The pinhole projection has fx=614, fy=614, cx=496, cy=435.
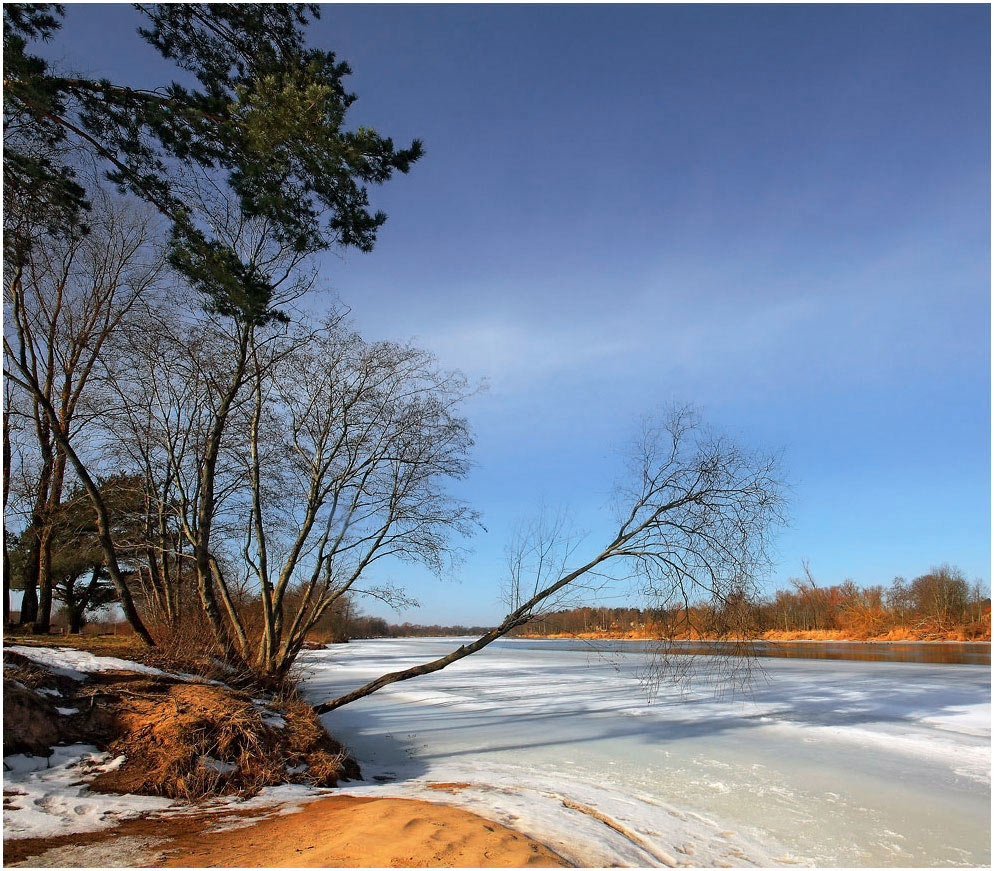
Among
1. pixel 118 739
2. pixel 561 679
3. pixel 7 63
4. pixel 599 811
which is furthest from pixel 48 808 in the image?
pixel 561 679

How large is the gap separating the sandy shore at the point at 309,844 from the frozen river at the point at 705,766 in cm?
59

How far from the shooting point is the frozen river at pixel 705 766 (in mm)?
5262

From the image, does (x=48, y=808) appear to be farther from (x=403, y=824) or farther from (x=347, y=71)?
(x=347, y=71)

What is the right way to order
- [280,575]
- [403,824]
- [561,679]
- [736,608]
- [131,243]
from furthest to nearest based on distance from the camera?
[561,679] < [131,243] < [280,575] < [736,608] < [403,824]

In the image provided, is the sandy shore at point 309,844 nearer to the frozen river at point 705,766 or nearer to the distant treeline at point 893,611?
the frozen river at point 705,766

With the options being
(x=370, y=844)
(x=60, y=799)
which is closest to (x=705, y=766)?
(x=370, y=844)

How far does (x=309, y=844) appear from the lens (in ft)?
14.8

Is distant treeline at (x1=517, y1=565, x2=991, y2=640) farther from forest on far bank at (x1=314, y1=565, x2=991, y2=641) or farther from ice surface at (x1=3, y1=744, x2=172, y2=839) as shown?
ice surface at (x1=3, y1=744, x2=172, y2=839)

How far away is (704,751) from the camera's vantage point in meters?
A: 8.76

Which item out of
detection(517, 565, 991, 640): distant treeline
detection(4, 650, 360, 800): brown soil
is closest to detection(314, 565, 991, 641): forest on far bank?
detection(517, 565, 991, 640): distant treeline

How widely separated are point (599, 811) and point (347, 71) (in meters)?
8.32

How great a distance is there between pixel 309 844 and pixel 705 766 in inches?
213

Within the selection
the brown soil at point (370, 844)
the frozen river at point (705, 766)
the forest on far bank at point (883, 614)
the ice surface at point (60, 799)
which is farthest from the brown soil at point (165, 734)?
the forest on far bank at point (883, 614)

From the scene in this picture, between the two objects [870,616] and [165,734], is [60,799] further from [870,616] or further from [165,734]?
[870,616]
